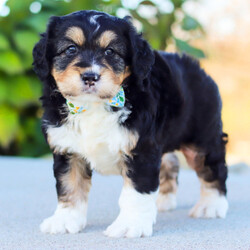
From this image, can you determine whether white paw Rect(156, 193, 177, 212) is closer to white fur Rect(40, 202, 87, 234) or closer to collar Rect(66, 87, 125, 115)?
white fur Rect(40, 202, 87, 234)

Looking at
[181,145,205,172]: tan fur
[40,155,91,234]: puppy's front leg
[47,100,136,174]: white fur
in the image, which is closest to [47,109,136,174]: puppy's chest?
[47,100,136,174]: white fur

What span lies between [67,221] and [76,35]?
5.08 ft

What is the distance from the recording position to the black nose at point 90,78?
11.3 ft

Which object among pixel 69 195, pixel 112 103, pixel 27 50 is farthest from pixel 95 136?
pixel 27 50

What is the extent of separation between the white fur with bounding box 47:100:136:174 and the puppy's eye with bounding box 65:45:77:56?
407mm

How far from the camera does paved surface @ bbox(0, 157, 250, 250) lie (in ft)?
11.7

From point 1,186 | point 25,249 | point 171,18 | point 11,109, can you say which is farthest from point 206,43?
point 25,249

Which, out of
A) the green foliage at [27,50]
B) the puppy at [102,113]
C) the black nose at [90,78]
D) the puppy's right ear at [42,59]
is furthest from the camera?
the green foliage at [27,50]

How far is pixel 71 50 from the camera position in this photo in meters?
3.76

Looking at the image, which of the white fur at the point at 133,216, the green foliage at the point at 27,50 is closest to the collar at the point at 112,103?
the white fur at the point at 133,216

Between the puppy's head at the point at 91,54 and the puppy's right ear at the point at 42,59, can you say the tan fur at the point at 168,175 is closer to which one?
the puppy's head at the point at 91,54

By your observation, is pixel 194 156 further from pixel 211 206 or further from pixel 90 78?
pixel 90 78

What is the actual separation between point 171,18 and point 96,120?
A: 1166 centimetres

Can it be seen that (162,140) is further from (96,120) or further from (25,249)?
(25,249)
